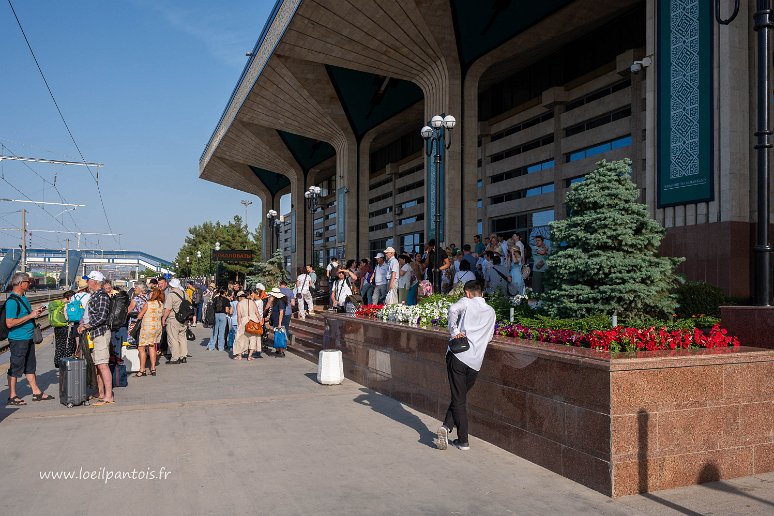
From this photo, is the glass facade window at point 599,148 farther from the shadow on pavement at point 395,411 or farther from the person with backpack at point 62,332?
the person with backpack at point 62,332

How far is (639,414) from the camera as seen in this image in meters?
5.40

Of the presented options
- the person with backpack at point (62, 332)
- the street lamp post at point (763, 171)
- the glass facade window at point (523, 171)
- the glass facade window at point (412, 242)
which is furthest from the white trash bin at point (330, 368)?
the glass facade window at point (412, 242)

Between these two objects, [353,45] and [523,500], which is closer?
[523,500]

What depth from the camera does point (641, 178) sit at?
23203 millimetres

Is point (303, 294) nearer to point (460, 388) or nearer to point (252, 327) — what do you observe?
point (252, 327)

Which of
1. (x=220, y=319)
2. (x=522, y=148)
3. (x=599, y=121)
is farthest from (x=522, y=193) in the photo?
(x=220, y=319)

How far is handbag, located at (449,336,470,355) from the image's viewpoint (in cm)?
671

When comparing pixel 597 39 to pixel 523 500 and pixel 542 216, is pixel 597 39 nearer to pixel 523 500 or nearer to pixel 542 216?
pixel 542 216

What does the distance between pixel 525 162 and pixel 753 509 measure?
28.0 m

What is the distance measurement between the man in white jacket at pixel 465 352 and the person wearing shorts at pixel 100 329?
221 inches

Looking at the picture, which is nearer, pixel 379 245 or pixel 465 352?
pixel 465 352

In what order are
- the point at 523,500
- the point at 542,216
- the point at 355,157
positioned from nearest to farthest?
the point at 523,500 → the point at 542,216 → the point at 355,157

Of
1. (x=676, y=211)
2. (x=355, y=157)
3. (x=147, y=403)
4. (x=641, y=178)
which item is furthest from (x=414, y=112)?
(x=147, y=403)

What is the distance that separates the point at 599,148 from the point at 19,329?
23.9 meters
